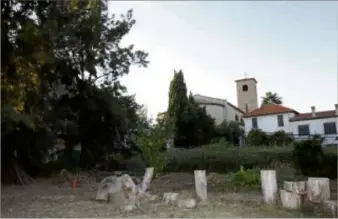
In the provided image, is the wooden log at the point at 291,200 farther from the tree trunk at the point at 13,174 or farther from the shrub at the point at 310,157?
the tree trunk at the point at 13,174

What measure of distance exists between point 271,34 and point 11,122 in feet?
20.3

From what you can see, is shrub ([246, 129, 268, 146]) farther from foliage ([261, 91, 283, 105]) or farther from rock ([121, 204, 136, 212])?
rock ([121, 204, 136, 212])

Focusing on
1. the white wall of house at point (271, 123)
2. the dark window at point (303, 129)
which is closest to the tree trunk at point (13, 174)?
the white wall of house at point (271, 123)

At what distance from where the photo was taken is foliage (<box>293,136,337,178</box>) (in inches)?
456

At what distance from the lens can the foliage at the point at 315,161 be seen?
1159 cm

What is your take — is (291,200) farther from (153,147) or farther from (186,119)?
(186,119)

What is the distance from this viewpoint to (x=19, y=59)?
8953 mm

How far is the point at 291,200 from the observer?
627 cm

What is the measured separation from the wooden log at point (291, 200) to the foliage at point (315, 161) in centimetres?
574

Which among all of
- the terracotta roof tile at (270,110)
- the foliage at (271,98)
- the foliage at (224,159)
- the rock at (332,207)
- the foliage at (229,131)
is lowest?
the rock at (332,207)

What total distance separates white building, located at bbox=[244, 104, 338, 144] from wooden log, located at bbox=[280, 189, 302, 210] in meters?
27.9

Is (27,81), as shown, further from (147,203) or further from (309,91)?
(309,91)

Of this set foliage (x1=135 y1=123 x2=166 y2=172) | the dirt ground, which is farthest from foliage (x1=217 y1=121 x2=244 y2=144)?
the dirt ground

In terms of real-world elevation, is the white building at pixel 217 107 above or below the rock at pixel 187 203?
above
